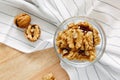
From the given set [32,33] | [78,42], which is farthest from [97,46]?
[32,33]

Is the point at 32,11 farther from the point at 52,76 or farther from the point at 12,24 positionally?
the point at 52,76

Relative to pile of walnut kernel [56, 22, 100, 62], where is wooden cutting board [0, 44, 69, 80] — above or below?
below

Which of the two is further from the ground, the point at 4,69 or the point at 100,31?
the point at 100,31

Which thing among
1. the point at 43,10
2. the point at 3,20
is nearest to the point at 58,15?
the point at 43,10
